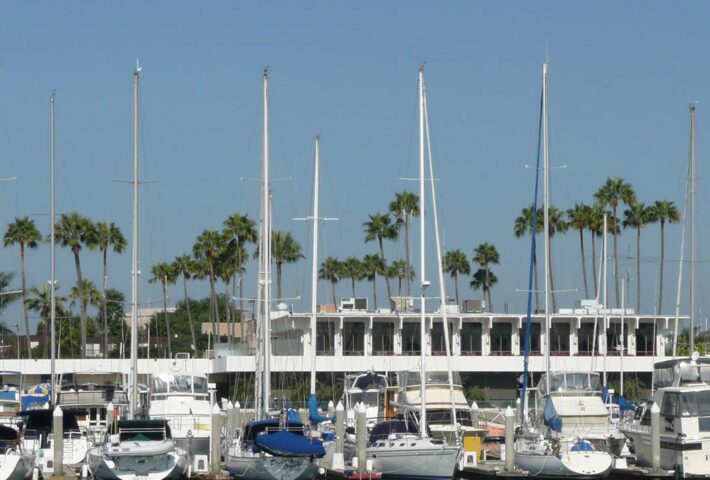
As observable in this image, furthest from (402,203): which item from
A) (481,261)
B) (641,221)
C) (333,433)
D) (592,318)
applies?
(333,433)

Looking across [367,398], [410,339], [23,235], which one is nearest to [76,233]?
[23,235]

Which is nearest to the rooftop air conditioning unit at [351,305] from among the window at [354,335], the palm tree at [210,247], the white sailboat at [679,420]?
the window at [354,335]

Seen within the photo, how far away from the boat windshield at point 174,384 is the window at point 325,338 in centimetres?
3359

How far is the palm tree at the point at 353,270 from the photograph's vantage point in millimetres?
118625

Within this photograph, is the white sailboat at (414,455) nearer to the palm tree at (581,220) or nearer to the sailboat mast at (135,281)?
the sailboat mast at (135,281)

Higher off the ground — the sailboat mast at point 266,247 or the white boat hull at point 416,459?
the sailboat mast at point 266,247

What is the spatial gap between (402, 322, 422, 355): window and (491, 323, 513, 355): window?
5.43 meters

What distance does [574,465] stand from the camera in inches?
1635

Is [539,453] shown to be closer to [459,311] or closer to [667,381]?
[667,381]

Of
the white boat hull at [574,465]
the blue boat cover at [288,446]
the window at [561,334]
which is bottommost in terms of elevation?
the white boat hull at [574,465]

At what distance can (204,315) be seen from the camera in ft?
560

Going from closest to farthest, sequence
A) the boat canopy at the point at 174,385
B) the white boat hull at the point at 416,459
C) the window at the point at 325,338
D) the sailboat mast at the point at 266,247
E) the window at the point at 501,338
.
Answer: the white boat hull at the point at 416,459
the sailboat mast at the point at 266,247
the boat canopy at the point at 174,385
the window at the point at 325,338
the window at the point at 501,338

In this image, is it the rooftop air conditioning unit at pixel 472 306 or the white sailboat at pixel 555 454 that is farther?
the rooftop air conditioning unit at pixel 472 306

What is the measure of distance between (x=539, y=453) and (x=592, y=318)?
155 feet
